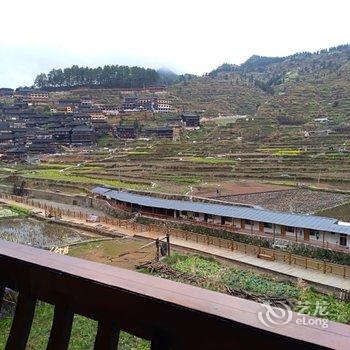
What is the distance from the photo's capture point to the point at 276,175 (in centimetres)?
3541

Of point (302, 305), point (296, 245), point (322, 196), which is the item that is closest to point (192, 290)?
point (302, 305)

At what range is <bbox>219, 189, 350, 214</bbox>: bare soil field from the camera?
82.6ft

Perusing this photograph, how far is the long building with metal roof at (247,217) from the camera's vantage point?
1784cm

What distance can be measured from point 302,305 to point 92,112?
2470 inches

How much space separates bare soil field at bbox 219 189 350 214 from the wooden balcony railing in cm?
2380

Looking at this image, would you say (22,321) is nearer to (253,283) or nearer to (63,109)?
(253,283)

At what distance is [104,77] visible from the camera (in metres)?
93.6

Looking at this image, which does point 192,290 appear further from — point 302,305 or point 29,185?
point 29,185

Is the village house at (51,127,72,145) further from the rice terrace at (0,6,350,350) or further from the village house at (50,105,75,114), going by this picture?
the village house at (50,105,75,114)

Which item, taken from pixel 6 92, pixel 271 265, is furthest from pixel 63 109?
pixel 271 265

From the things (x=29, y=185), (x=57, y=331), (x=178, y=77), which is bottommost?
(x=29, y=185)

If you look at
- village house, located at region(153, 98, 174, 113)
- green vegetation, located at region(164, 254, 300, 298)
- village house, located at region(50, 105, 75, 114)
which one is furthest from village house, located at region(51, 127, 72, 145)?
green vegetation, located at region(164, 254, 300, 298)

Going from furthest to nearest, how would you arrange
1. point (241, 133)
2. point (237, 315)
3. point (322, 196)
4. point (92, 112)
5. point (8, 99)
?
point (8, 99) < point (92, 112) < point (241, 133) < point (322, 196) < point (237, 315)

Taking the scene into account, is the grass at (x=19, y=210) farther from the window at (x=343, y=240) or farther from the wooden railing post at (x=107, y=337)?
the wooden railing post at (x=107, y=337)
